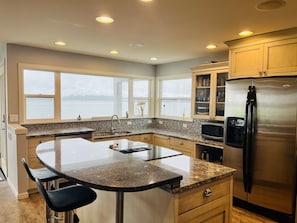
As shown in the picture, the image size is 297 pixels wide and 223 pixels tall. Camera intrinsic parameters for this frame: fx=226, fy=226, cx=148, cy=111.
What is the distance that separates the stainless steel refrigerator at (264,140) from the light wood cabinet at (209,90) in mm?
768

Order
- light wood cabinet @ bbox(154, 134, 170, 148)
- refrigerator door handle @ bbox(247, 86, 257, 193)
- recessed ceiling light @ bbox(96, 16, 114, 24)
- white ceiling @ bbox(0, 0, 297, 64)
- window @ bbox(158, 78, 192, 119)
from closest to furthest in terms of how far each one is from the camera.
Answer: white ceiling @ bbox(0, 0, 297, 64)
recessed ceiling light @ bbox(96, 16, 114, 24)
refrigerator door handle @ bbox(247, 86, 257, 193)
light wood cabinet @ bbox(154, 134, 170, 148)
window @ bbox(158, 78, 192, 119)

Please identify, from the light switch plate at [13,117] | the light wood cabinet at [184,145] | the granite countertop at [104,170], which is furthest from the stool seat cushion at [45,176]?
the light wood cabinet at [184,145]

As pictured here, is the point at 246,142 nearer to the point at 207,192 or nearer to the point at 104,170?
the point at 207,192

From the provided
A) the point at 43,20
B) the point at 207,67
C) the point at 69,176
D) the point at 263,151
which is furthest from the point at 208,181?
the point at 207,67

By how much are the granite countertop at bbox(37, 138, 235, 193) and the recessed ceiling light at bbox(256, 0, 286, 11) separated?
1550mm

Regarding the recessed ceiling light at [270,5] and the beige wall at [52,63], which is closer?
the recessed ceiling light at [270,5]

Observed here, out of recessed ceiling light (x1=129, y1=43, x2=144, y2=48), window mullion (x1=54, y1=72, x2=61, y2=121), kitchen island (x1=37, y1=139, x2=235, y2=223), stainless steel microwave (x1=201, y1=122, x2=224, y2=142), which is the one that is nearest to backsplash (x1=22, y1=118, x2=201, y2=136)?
window mullion (x1=54, y1=72, x2=61, y2=121)

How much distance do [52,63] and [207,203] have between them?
3.75m

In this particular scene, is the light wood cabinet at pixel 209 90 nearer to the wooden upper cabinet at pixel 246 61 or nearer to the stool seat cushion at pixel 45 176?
the wooden upper cabinet at pixel 246 61

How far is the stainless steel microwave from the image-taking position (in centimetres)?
401

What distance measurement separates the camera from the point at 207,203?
5.74ft

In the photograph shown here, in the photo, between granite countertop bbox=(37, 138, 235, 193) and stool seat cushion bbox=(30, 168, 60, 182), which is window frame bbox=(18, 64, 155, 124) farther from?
stool seat cushion bbox=(30, 168, 60, 182)

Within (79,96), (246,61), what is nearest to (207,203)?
(246,61)

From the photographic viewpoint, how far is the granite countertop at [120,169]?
142cm
